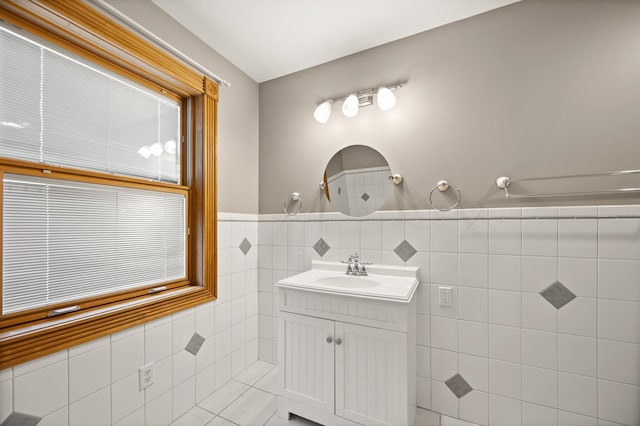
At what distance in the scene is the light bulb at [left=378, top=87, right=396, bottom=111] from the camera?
1.69m

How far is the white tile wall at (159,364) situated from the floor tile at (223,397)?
4cm

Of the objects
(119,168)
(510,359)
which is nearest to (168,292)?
(119,168)

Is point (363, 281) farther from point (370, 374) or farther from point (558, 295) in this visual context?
point (558, 295)

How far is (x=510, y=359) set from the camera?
145 centimetres

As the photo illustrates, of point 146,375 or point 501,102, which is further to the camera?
point 501,102

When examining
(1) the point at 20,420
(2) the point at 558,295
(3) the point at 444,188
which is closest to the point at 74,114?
(1) the point at 20,420

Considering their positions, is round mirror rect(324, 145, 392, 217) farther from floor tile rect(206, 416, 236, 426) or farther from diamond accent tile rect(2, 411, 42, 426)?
diamond accent tile rect(2, 411, 42, 426)

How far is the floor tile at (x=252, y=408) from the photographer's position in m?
1.55

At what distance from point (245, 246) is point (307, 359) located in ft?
3.06

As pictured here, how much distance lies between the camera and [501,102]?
4.91 ft

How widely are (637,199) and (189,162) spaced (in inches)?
91.7

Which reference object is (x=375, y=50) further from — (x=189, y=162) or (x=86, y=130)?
(x=86, y=130)

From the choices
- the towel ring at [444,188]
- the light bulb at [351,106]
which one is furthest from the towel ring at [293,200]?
the towel ring at [444,188]

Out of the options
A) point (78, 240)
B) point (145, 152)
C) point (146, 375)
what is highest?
point (145, 152)
